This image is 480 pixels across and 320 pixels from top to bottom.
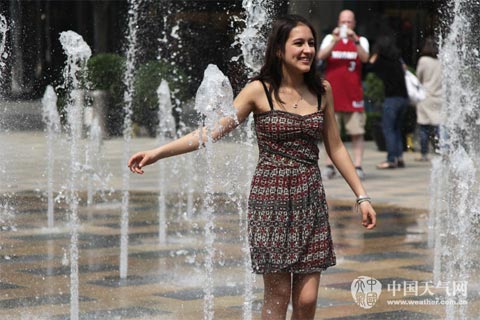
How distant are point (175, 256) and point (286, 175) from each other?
3.66m

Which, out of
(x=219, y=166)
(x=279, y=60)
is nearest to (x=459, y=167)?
(x=219, y=166)

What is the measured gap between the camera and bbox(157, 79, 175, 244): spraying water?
940 cm

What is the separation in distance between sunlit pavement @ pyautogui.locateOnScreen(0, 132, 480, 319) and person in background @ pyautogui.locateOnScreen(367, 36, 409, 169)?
142cm

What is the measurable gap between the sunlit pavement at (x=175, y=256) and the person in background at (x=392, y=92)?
142cm

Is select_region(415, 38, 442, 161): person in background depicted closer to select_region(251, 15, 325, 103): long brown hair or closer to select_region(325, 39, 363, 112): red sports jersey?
select_region(325, 39, 363, 112): red sports jersey

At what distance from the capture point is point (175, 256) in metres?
8.38

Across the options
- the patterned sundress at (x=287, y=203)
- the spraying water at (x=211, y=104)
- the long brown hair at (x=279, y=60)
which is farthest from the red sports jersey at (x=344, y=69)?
the patterned sundress at (x=287, y=203)

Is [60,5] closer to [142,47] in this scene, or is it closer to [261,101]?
[142,47]

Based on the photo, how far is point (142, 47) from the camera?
67.4 feet

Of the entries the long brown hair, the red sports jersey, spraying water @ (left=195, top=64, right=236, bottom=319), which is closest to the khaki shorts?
the red sports jersey

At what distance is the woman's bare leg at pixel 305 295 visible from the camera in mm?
4797

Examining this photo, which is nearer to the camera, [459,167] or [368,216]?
[368,216]

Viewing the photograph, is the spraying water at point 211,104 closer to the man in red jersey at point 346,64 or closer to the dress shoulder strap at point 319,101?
the dress shoulder strap at point 319,101

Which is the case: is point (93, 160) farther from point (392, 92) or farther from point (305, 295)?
point (305, 295)
